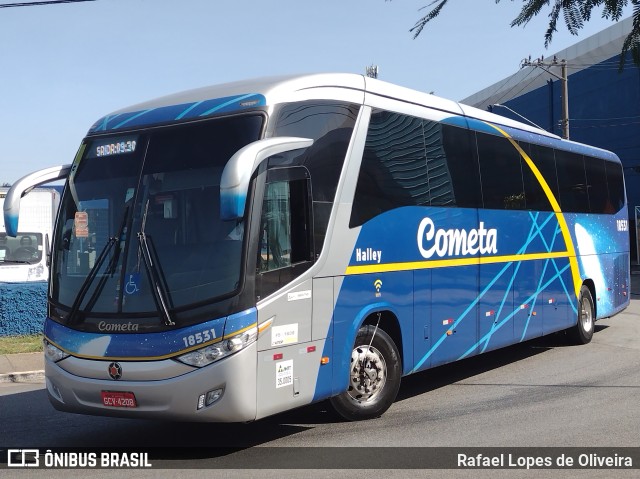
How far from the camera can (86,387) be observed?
7.05 m

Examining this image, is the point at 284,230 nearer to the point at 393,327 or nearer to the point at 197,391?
the point at 197,391

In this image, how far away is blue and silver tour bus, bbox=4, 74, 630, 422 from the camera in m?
6.79

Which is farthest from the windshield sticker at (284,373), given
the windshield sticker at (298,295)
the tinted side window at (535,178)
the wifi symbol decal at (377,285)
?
the tinted side window at (535,178)

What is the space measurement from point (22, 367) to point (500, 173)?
25.4ft

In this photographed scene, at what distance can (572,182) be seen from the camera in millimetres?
13797

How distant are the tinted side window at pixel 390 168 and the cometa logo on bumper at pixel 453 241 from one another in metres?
0.36

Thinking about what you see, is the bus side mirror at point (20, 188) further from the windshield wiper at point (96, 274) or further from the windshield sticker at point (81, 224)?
the windshield wiper at point (96, 274)

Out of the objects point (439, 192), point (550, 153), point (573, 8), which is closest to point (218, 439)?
point (439, 192)

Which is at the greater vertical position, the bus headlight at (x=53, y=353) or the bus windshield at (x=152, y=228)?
the bus windshield at (x=152, y=228)

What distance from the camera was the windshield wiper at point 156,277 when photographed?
6.83 meters

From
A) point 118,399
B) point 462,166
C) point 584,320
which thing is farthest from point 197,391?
point 584,320

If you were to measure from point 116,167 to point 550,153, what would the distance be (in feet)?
25.9

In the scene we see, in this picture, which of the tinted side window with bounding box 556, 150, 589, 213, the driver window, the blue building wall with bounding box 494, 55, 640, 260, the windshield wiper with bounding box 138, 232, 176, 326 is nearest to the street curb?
the windshield wiper with bounding box 138, 232, 176, 326

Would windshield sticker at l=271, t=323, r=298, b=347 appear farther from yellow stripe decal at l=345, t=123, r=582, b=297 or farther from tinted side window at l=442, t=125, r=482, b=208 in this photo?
tinted side window at l=442, t=125, r=482, b=208
